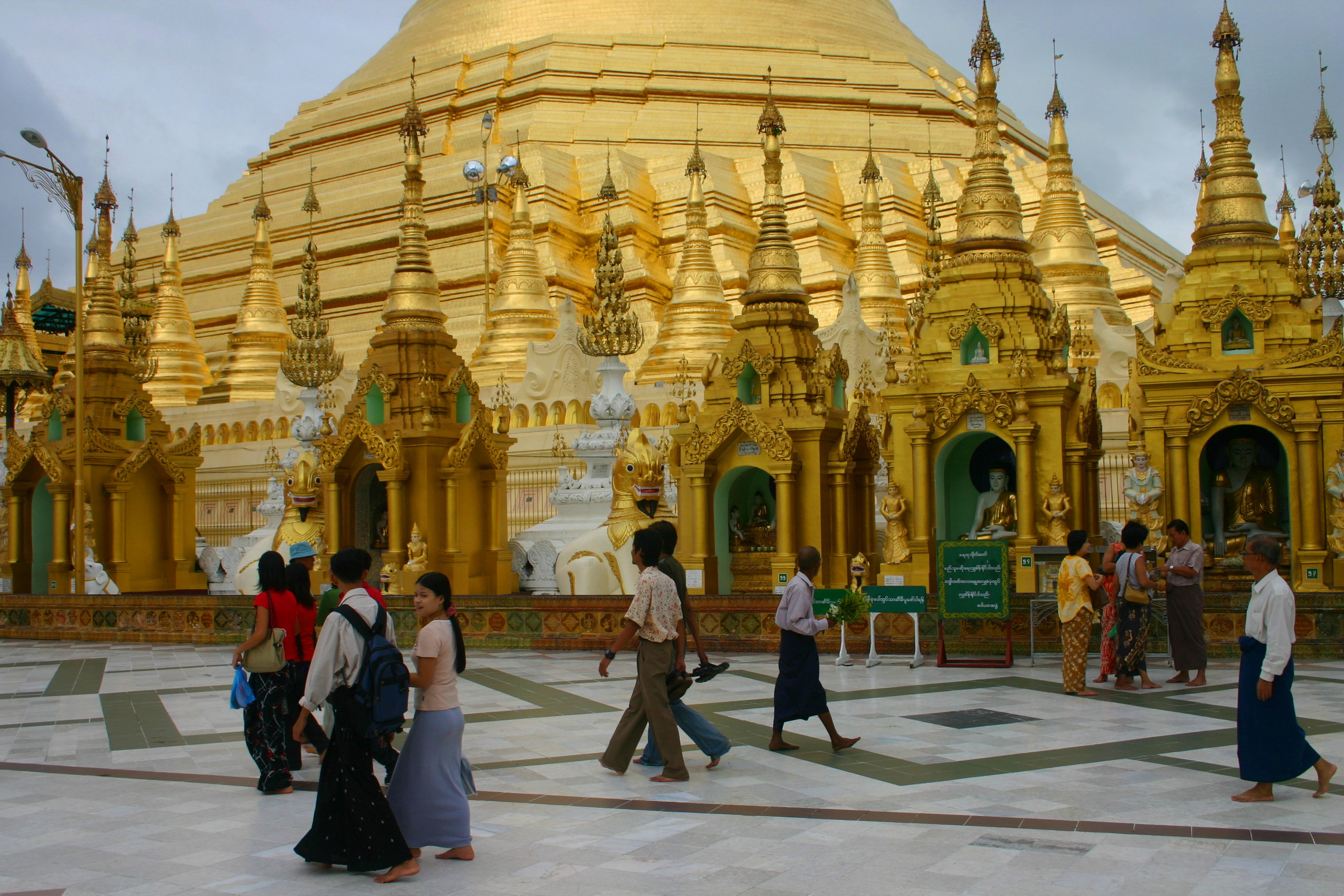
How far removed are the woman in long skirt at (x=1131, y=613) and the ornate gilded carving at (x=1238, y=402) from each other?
3776 millimetres

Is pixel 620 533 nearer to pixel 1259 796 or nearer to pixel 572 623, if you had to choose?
pixel 572 623

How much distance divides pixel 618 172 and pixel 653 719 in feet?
102

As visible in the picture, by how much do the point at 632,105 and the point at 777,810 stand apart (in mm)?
37531

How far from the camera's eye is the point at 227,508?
1019 inches

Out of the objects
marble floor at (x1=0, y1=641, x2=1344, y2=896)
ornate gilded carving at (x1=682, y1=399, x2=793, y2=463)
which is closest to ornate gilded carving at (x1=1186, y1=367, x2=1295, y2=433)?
marble floor at (x1=0, y1=641, x2=1344, y2=896)

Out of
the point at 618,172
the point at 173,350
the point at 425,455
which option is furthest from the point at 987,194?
the point at 173,350

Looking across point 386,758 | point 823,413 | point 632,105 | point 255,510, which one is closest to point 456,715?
point 386,758

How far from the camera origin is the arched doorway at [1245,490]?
14.6 m

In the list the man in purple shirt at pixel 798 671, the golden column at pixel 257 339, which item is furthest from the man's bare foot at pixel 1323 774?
the golden column at pixel 257 339

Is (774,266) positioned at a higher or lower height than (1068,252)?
lower

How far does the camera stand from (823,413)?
52.8 ft

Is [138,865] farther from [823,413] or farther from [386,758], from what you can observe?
[823,413]

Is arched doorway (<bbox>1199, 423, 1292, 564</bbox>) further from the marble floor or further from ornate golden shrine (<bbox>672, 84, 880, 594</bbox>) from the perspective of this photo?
ornate golden shrine (<bbox>672, 84, 880, 594</bbox>)

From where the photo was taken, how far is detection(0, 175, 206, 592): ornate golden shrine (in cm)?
2023
